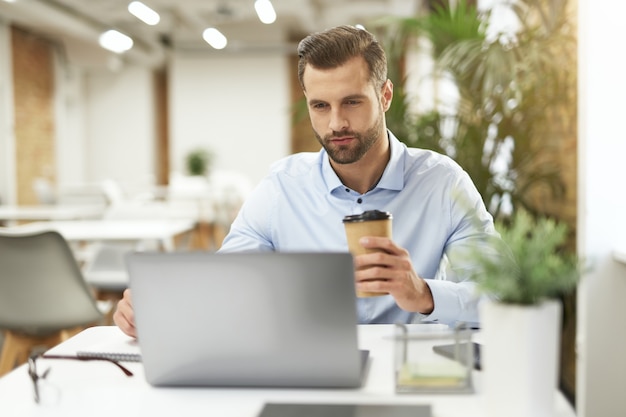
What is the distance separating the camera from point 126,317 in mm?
1365

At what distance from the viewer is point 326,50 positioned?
167cm

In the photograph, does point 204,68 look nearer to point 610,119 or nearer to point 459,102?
point 459,102

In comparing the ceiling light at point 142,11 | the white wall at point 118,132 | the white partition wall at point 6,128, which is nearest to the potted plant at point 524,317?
the ceiling light at point 142,11

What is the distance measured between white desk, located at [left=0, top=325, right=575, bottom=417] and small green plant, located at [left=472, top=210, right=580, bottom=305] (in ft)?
0.57

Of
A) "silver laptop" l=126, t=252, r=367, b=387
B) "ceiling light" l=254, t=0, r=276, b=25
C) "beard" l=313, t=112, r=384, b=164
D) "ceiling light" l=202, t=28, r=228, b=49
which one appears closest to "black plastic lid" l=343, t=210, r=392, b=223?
"silver laptop" l=126, t=252, r=367, b=387

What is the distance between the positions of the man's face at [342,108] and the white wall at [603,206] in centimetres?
129

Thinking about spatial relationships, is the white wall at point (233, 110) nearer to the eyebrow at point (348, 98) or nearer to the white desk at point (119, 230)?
the white desk at point (119, 230)

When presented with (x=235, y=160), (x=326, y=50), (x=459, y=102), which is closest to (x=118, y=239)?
(x=459, y=102)

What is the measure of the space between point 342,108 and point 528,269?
0.90m

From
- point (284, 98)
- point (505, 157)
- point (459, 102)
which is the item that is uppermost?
point (284, 98)

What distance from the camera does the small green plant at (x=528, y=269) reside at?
32.4 inches

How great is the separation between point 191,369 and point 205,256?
18cm

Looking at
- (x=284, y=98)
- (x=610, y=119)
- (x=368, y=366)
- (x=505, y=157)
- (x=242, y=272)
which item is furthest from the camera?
(x=284, y=98)

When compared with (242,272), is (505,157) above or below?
above
